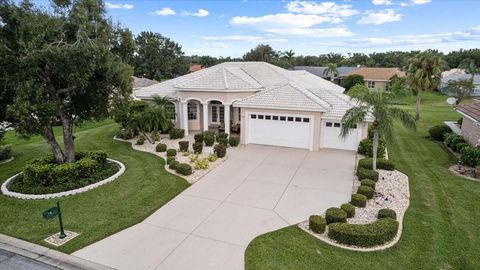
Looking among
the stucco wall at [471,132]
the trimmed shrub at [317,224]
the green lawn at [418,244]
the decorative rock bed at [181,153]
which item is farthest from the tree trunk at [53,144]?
the stucco wall at [471,132]

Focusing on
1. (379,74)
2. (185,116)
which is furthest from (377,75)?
(185,116)

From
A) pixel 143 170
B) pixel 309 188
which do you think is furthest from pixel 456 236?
pixel 143 170

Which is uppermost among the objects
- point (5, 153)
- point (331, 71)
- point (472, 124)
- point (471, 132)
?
point (331, 71)

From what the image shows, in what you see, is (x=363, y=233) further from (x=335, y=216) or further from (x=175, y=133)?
(x=175, y=133)

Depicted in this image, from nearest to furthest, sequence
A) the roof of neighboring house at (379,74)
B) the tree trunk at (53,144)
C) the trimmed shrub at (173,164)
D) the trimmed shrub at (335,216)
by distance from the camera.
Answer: the trimmed shrub at (335,216) → the tree trunk at (53,144) → the trimmed shrub at (173,164) → the roof of neighboring house at (379,74)

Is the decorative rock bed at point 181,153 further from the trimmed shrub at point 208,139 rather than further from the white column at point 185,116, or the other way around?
the white column at point 185,116

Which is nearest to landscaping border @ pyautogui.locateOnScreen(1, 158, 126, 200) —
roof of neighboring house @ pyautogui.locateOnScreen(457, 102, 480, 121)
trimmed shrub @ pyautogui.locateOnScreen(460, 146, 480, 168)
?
trimmed shrub @ pyautogui.locateOnScreen(460, 146, 480, 168)
